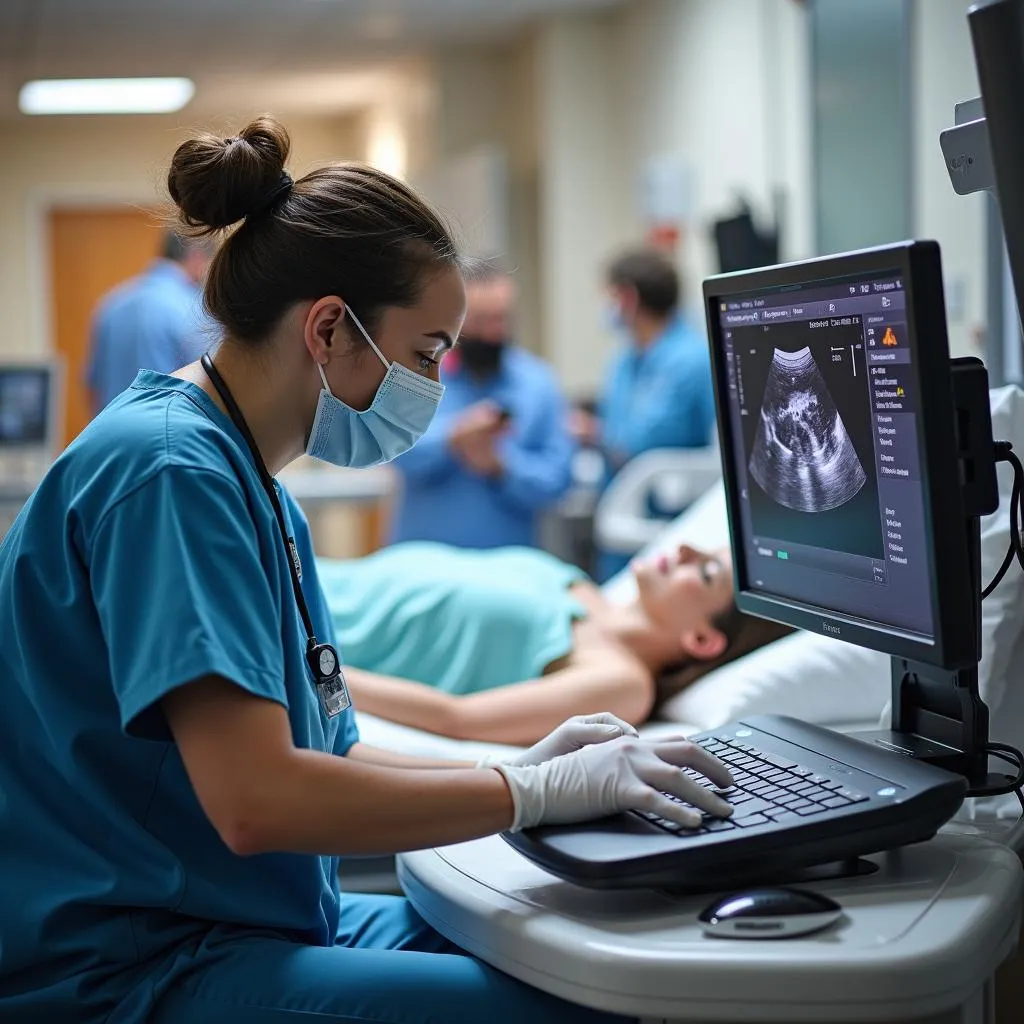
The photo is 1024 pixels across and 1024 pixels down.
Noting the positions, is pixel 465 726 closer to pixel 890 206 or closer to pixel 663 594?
pixel 663 594

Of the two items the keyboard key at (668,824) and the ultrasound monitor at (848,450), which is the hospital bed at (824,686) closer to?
the ultrasound monitor at (848,450)

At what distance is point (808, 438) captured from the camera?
120 cm

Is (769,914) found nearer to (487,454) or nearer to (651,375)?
(487,454)

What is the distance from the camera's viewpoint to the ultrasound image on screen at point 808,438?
111cm

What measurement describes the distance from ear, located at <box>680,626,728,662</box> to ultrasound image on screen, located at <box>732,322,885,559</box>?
30.0 inches

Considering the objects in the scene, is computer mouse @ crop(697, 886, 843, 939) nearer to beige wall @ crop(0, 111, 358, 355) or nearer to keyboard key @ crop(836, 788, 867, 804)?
keyboard key @ crop(836, 788, 867, 804)

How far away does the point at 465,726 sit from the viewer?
1.81 m

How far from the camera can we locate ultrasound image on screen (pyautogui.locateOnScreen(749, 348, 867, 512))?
3.77ft

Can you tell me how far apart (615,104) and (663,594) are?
4547mm

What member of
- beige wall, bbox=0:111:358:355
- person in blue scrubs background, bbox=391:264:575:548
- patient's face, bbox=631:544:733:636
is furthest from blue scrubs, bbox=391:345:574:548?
beige wall, bbox=0:111:358:355

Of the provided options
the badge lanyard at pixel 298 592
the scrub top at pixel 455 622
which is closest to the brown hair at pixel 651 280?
the scrub top at pixel 455 622

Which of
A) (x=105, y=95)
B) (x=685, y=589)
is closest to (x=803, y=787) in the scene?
(x=685, y=589)

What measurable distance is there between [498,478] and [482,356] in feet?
1.26

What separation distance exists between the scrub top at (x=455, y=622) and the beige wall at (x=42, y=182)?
6787 mm
